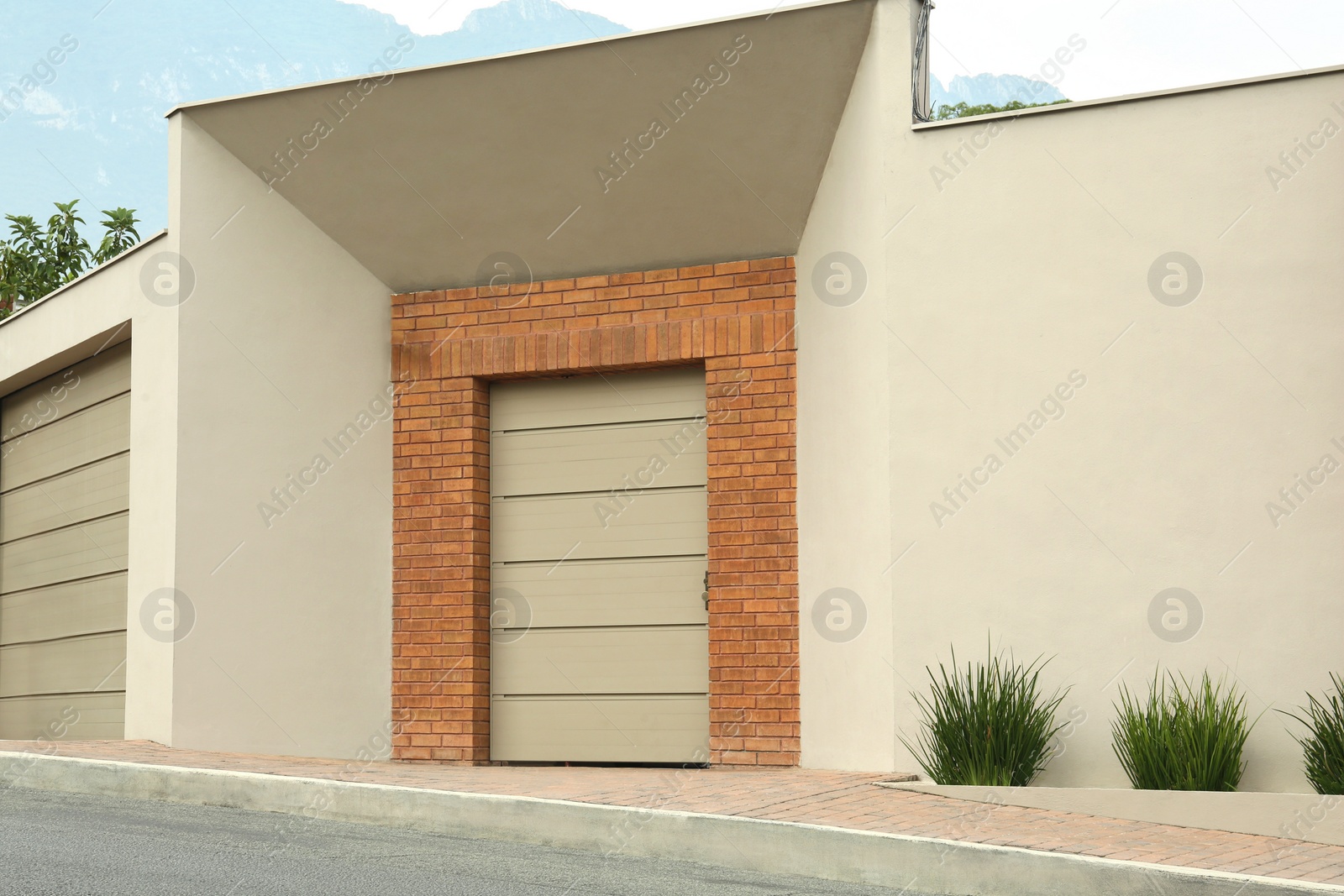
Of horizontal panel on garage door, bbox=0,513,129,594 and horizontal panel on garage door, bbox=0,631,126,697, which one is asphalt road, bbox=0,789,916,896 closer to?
horizontal panel on garage door, bbox=0,631,126,697

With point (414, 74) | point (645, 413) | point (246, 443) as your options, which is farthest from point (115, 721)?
point (414, 74)

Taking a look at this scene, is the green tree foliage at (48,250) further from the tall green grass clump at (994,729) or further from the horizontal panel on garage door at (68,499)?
the tall green grass clump at (994,729)

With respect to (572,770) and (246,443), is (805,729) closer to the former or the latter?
(572,770)

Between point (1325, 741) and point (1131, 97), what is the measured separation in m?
3.68

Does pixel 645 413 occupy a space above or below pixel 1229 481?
above

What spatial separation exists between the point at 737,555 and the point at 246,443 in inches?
137

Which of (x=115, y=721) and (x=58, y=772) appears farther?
(x=115, y=721)

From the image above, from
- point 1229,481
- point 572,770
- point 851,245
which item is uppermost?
point 851,245

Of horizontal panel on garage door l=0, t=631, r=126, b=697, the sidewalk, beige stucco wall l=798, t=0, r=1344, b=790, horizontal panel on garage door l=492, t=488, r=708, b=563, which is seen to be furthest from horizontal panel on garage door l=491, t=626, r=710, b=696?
horizontal panel on garage door l=0, t=631, r=126, b=697

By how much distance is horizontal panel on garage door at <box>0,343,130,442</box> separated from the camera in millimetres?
9719

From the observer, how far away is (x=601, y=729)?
916 centimetres

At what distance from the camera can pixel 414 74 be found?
8.41 meters

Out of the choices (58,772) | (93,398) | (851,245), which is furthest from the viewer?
(93,398)

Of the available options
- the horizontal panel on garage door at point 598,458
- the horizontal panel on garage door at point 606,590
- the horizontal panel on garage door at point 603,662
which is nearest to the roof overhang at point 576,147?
the horizontal panel on garage door at point 598,458
